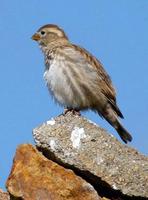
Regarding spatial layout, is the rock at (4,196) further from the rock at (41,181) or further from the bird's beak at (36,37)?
the bird's beak at (36,37)

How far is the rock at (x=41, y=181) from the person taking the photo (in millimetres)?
7035

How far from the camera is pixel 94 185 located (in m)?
7.45

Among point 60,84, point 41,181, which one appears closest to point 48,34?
point 60,84

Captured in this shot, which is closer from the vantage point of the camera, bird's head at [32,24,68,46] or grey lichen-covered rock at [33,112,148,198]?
grey lichen-covered rock at [33,112,148,198]

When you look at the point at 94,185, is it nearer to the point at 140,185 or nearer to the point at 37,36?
the point at 140,185

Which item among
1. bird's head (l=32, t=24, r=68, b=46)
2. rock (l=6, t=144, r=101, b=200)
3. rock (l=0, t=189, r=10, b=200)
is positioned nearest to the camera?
rock (l=6, t=144, r=101, b=200)

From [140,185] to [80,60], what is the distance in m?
5.14

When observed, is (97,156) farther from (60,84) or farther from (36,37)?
(36,37)

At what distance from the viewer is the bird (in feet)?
38.1

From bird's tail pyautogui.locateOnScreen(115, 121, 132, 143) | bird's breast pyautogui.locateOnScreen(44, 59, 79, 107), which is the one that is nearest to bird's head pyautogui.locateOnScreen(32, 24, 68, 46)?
bird's breast pyautogui.locateOnScreen(44, 59, 79, 107)

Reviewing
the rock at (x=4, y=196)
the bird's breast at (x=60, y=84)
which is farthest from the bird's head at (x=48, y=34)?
the rock at (x=4, y=196)

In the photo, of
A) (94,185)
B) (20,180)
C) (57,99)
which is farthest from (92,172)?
(57,99)

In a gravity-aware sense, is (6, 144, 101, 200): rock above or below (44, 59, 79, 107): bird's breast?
below

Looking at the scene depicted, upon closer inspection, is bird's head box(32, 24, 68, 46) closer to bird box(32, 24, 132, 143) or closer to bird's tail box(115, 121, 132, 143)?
bird box(32, 24, 132, 143)
